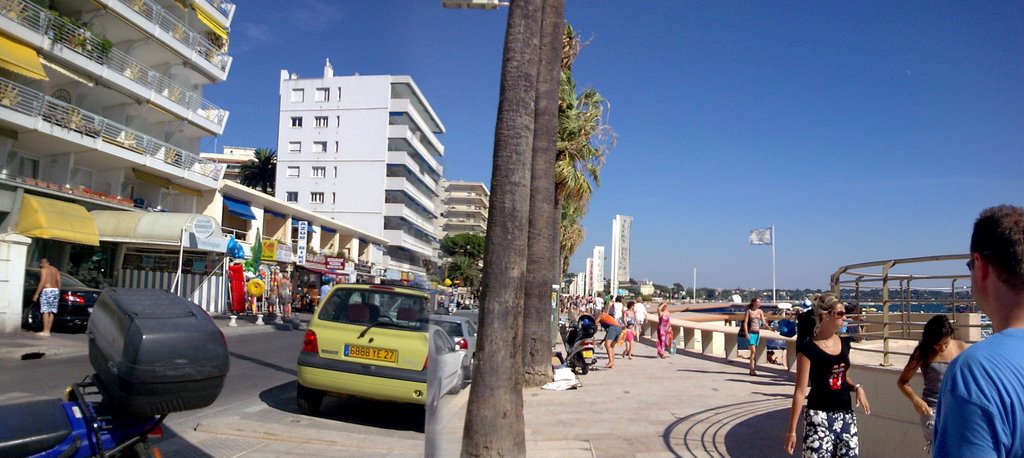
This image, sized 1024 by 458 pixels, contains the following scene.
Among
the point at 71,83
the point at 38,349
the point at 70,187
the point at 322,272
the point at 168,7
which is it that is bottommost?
the point at 38,349

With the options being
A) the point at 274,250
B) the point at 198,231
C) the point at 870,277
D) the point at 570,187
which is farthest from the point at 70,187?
the point at 570,187

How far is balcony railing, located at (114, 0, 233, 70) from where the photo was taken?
404 cm

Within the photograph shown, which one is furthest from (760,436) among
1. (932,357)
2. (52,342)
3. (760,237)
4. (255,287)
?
(760,237)

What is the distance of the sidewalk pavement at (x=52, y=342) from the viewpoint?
3297 mm

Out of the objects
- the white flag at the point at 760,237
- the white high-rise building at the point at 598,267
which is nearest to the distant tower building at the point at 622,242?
the white high-rise building at the point at 598,267

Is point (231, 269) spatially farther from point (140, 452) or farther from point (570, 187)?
point (570, 187)

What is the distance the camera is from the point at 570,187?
20703 millimetres

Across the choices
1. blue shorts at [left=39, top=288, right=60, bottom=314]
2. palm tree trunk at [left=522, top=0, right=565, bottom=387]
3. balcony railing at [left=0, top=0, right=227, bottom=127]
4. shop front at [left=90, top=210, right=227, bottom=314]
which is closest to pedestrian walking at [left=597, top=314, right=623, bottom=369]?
palm tree trunk at [left=522, top=0, right=565, bottom=387]

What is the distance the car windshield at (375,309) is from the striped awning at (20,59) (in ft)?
6.50

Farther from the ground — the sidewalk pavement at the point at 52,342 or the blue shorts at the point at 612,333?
the sidewalk pavement at the point at 52,342

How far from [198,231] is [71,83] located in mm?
1331

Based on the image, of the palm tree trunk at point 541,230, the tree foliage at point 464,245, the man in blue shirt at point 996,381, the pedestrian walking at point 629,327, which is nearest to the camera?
the man in blue shirt at point 996,381

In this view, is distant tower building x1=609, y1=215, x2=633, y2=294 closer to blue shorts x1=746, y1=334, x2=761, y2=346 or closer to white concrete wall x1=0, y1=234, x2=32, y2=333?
blue shorts x1=746, y1=334, x2=761, y2=346

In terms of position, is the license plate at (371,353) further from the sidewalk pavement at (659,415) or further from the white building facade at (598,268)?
the white building facade at (598,268)
